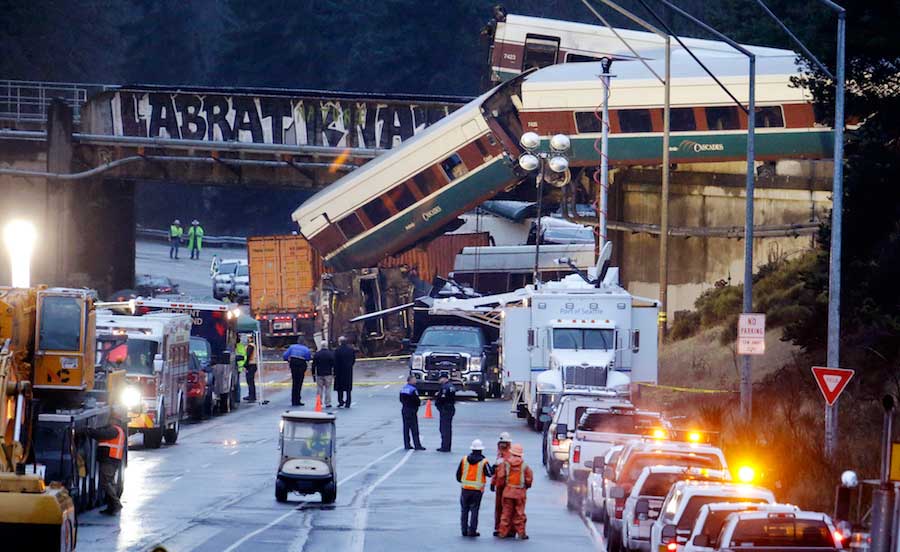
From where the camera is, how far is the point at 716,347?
48875 mm

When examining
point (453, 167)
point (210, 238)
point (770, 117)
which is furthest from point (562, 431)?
point (210, 238)

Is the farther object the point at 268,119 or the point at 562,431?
the point at 268,119

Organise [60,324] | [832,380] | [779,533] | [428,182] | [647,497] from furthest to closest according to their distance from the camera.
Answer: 1. [428,182]
2. [832,380]
3. [60,324]
4. [647,497]
5. [779,533]

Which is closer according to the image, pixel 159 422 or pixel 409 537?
pixel 409 537

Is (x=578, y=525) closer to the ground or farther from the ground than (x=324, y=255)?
closer to the ground

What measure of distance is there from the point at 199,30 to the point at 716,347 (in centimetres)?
7956

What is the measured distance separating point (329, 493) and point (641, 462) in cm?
609

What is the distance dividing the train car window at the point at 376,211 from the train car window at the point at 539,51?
787 centimetres

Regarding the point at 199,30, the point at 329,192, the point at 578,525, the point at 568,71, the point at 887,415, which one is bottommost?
the point at 578,525

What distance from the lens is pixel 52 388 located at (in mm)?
25172

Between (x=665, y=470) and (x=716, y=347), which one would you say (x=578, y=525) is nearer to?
A: (x=665, y=470)

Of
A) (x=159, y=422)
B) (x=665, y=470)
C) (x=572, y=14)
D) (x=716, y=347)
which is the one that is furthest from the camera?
(x=572, y=14)

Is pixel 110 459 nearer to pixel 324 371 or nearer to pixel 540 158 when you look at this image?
pixel 324 371

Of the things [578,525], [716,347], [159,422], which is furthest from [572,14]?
[578,525]
